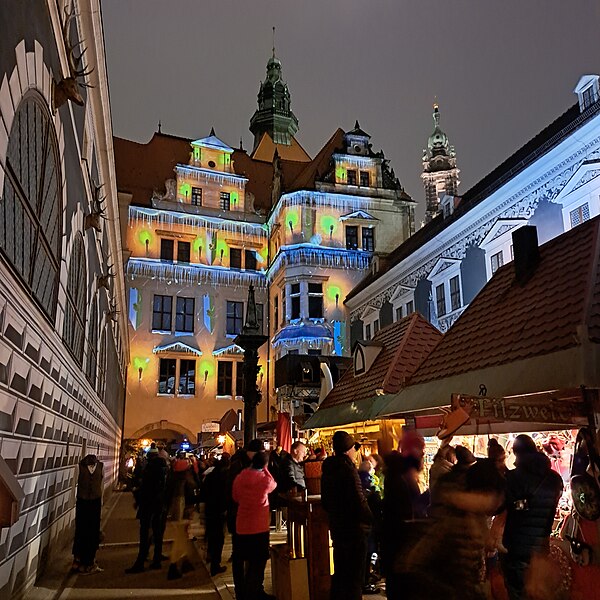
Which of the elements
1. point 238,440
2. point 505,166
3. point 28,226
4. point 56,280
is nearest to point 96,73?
point 56,280

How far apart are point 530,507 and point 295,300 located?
87.5ft

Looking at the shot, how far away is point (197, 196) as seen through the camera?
113 feet

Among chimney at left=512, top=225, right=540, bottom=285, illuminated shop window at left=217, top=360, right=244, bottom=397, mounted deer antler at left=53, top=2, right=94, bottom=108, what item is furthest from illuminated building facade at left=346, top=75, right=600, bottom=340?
mounted deer antler at left=53, top=2, right=94, bottom=108

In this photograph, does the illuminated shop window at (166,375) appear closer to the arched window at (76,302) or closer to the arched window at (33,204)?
the arched window at (76,302)

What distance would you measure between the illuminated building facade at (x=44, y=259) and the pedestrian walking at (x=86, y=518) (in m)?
0.37

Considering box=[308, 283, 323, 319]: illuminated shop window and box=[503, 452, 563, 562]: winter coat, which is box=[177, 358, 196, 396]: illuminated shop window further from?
box=[503, 452, 563, 562]: winter coat

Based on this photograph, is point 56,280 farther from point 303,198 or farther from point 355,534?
point 303,198

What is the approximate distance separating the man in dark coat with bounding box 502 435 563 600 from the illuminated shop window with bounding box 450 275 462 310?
1624 cm

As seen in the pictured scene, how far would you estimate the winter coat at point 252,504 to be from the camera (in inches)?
248

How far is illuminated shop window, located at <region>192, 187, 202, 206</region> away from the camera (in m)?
34.4

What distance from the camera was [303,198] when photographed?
105ft

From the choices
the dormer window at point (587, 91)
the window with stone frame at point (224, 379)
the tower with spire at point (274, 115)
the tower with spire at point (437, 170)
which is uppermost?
the tower with spire at point (274, 115)

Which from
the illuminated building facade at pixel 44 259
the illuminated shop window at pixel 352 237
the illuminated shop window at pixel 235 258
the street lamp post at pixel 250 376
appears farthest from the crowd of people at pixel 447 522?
the illuminated shop window at pixel 235 258

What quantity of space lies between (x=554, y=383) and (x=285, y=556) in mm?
3277
